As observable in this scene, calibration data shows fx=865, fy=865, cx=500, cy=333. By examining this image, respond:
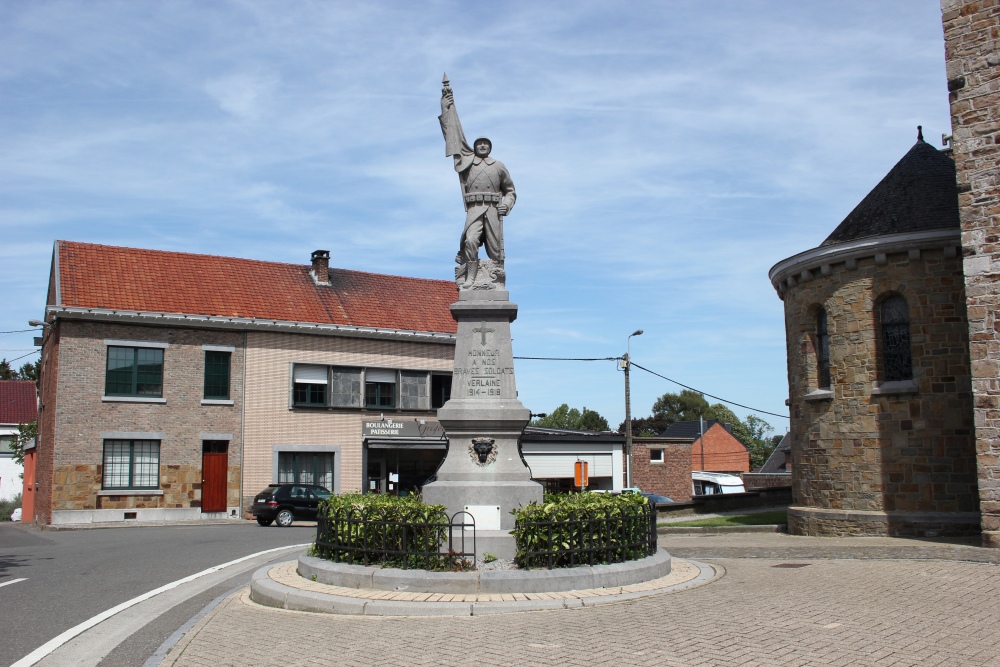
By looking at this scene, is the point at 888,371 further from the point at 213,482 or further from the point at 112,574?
the point at 213,482

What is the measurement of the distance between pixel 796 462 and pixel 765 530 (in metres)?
1.72

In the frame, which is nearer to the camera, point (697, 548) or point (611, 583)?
point (611, 583)

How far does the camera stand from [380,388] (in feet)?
105

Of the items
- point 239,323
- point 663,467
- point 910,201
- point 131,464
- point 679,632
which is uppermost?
point 910,201

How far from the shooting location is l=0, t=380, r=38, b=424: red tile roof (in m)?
50.4

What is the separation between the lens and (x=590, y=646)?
7137 millimetres

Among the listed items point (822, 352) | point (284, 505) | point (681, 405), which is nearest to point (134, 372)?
point (284, 505)

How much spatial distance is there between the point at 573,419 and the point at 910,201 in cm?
11443

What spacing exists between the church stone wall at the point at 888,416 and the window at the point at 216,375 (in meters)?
19.1

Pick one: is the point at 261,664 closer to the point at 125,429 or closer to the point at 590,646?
the point at 590,646

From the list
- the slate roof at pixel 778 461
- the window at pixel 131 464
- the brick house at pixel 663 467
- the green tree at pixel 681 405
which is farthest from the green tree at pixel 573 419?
the window at pixel 131 464

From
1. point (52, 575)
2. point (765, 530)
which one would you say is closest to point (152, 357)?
point (52, 575)

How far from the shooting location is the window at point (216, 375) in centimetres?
2891

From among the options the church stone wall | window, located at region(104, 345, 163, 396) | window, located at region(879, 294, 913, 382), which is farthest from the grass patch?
window, located at region(104, 345, 163, 396)
